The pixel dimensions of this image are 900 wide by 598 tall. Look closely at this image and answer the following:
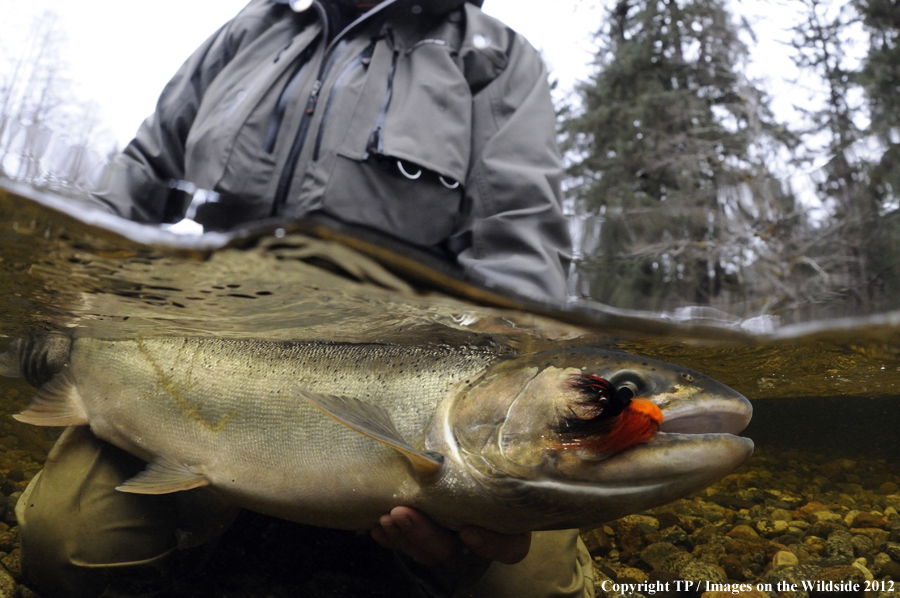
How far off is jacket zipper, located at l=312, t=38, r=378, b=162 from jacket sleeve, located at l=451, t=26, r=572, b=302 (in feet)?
1.66

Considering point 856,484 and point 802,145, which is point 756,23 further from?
point 856,484

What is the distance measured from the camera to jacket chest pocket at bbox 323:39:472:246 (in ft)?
8.35

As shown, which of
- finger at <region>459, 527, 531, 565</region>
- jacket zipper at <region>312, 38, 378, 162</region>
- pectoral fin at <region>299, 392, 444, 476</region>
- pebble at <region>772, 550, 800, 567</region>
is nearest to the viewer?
pectoral fin at <region>299, 392, 444, 476</region>

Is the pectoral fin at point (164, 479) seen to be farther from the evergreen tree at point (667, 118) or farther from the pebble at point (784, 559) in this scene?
the evergreen tree at point (667, 118)

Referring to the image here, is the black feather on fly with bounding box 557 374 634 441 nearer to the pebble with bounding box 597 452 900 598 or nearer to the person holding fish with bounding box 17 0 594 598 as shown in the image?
the person holding fish with bounding box 17 0 594 598

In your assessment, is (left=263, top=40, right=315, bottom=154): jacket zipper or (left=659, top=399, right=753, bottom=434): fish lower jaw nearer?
(left=659, top=399, right=753, bottom=434): fish lower jaw

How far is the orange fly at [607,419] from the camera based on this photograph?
1.38m

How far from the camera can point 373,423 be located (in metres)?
1.58

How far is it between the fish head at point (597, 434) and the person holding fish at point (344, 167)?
486mm

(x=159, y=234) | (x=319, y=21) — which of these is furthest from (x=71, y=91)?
(x=159, y=234)

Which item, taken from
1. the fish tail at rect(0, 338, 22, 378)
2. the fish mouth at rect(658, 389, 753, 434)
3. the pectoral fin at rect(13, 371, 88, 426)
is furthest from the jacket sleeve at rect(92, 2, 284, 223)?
the fish mouth at rect(658, 389, 753, 434)

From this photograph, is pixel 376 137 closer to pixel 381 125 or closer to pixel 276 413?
pixel 381 125

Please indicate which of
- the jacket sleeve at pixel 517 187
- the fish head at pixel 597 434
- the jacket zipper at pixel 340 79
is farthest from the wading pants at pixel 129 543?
the jacket zipper at pixel 340 79

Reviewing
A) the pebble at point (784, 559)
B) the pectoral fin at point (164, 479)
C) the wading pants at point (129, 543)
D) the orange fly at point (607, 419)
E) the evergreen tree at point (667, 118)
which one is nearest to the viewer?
the orange fly at point (607, 419)
